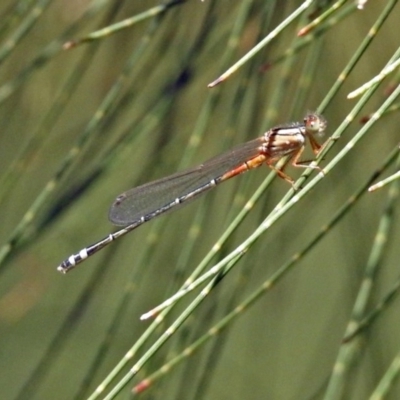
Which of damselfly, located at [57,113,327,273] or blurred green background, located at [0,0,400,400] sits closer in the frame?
damselfly, located at [57,113,327,273]

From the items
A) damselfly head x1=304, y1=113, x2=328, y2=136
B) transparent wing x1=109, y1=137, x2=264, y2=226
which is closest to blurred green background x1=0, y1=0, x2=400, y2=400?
transparent wing x1=109, y1=137, x2=264, y2=226

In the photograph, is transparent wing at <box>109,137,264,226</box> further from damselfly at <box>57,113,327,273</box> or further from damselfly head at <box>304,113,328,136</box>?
damselfly head at <box>304,113,328,136</box>

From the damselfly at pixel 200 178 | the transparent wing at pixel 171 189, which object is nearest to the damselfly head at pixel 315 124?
the damselfly at pixel 200 178

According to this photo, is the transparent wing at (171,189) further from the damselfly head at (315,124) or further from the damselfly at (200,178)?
the damselfly head at (315,124)

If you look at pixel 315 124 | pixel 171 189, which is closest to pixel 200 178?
pixel 171 189

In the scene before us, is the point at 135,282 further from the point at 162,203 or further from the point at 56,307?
the point at 56,307

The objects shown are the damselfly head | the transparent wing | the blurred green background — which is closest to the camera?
the damselfly head

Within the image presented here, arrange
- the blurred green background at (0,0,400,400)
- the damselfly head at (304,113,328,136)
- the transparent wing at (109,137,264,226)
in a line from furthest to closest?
1. the blurred green background at (0,0,400,400)
2. the transparent wing at (109,137,264,226)
3. the damselfly head at (304,113,328,136)
